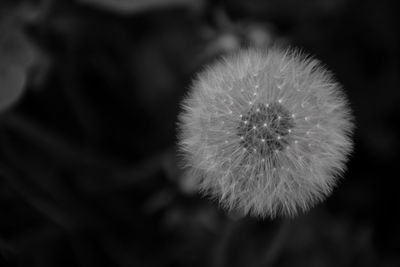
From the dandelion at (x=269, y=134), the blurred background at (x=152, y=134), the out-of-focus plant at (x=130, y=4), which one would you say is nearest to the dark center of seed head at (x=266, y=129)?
the dandelion at (x=269, y=134)

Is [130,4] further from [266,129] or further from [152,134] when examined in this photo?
[266,129]

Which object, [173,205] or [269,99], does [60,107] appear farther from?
[269,99]

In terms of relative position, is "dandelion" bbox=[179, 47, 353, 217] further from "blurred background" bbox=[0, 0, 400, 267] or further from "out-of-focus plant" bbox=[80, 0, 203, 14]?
"out-of-focus plant" bbox=[80, 0, 203, 14]

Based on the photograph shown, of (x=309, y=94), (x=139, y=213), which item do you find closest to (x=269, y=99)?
(x=309, y=94)

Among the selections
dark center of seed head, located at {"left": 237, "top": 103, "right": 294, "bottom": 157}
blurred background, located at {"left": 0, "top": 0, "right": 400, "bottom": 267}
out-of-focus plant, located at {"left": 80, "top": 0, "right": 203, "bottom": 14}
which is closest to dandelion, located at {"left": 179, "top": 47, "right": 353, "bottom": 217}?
dark center of seed head, located at {"left": 237, "top": 103, "right": 294, "bottom": 157}

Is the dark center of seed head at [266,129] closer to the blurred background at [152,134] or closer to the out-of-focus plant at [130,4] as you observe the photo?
the blurred background at [152,134]

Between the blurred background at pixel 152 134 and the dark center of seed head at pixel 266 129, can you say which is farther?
the blurred background at pixel 152 134

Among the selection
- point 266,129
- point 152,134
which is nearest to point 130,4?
point 152,134

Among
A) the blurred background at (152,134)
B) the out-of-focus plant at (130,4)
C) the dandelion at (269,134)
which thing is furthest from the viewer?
the blurred background at (152,134)
